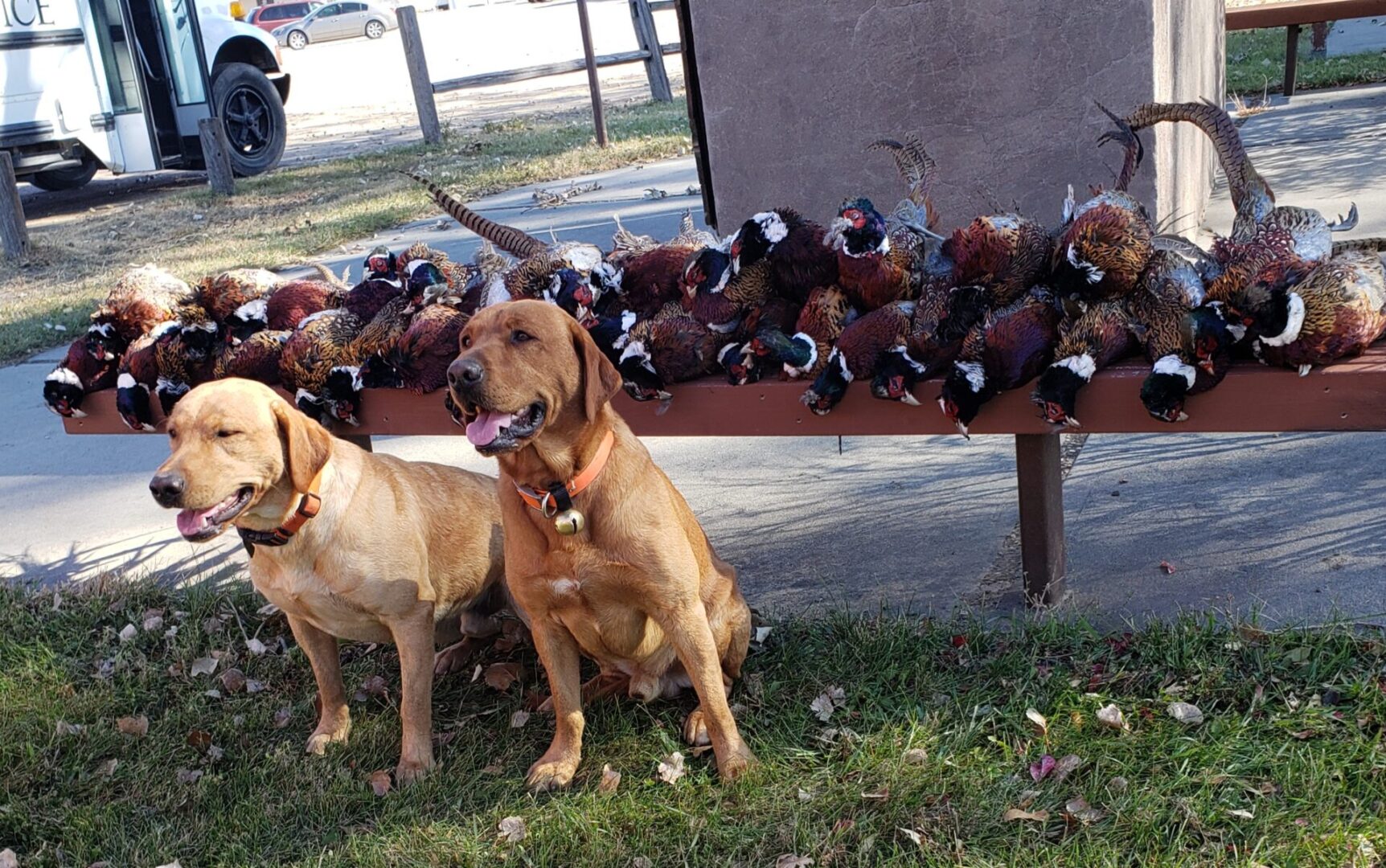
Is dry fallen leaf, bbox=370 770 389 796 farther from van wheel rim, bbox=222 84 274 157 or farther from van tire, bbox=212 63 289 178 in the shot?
van wheel rim, bbox=222 84 274 157

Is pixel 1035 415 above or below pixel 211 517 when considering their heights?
below

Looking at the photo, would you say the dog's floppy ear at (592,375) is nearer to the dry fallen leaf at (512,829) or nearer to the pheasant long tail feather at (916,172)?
the dry fallen leaf at (512,829)

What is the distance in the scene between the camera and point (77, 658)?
14.9 ft

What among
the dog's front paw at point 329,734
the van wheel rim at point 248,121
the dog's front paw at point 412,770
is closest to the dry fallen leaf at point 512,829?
the dog's front paw at point 412,770

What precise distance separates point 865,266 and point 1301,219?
127 cm

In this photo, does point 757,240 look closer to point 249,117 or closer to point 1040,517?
point 1040,517

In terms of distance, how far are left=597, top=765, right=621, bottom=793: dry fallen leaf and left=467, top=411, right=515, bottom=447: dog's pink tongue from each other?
1088mm

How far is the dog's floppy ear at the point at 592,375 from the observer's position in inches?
124

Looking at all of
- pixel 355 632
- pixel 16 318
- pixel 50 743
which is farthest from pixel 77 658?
A: pixel 16 318

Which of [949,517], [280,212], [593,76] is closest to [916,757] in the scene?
[949,517]

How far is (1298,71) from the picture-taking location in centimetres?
1453

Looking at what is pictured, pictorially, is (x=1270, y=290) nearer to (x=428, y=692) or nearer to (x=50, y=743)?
(x=428, y=692)

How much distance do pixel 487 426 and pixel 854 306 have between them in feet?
4.63

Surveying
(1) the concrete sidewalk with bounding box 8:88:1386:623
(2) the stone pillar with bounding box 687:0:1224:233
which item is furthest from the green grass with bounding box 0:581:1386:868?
(2) the stone pillar with bounding box 687:0:1224:233
